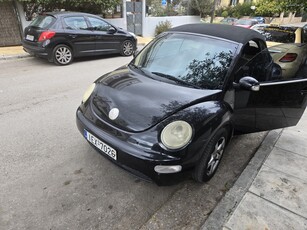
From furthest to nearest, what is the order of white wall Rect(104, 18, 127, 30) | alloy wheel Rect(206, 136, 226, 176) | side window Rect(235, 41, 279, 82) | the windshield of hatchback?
1. white wall Rect(104, 18, 127, 30)
2. the windshield of hatchback
3. side window Rect(235, 41, 279, 82)
4. alloy wheel Rect(206, 136, 226, 176)

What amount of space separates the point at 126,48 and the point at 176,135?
7.76 m

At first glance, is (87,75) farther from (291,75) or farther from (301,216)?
(301,216)

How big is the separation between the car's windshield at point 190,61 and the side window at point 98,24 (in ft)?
17.9

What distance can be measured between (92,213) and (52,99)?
129 inches

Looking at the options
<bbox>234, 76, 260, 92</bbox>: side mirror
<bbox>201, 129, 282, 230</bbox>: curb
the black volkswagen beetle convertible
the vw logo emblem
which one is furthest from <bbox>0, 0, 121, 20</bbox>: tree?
<bbox>201, 129, 282, 230</bbox>: curb

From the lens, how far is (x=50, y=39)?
7.10 m

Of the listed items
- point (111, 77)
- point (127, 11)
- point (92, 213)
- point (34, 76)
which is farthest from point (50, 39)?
point (127, 11)

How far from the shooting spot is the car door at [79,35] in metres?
7.53

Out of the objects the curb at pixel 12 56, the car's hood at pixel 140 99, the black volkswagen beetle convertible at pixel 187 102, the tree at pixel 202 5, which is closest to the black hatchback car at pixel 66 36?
the curb at pixel 12 56

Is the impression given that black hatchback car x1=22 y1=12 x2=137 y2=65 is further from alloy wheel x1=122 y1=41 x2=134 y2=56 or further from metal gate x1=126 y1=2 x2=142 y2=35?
metal gate x1=126 y1=2 x2=142 y2=35

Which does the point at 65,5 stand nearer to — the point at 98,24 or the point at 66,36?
the point at 98,24

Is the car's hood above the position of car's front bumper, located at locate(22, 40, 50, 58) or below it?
above

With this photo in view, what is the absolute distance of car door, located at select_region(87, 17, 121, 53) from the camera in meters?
8.21

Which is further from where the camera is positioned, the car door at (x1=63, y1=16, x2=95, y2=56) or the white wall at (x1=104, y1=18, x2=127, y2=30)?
the white wall at (x1=104, y1=18, x2=127, y2=30)
